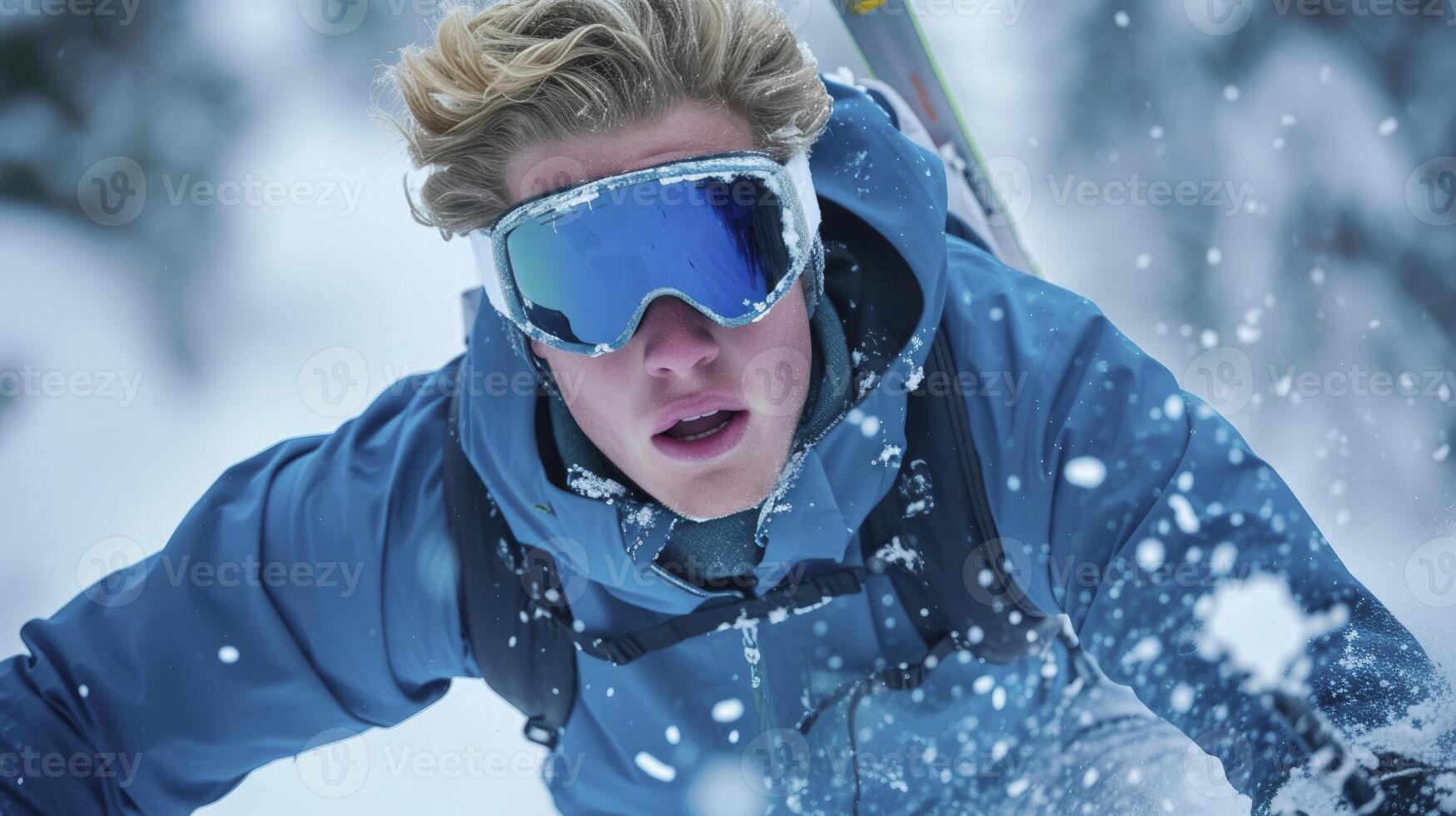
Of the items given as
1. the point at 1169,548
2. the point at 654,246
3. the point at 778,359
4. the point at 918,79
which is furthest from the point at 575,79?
the point at 918,79

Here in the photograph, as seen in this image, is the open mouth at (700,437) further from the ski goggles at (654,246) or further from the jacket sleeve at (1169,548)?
the jacket sleeve at (1169,548)

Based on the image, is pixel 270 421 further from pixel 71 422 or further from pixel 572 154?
pixel 572 154

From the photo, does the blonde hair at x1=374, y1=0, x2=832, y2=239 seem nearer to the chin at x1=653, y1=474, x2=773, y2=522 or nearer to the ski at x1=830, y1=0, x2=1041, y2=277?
the chin at x1=653, y1=474, x2=773, y2=522

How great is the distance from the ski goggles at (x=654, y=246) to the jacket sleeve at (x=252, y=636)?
0.55 m

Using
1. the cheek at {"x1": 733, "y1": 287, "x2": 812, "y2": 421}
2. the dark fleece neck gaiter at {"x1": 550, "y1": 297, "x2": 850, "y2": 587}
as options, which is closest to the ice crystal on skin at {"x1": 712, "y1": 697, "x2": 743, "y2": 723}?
the dark fleece neck gaiter at {"x1": 550, "y1": 297, "x2": 850, "y2": 587}

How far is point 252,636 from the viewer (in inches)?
83.7

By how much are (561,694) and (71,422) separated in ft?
12.5

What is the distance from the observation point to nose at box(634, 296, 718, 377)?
180 centimetres

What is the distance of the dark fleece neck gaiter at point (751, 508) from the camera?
195 cm

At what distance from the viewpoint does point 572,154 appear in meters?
1.83

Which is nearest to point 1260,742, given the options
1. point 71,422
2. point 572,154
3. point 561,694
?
point 561,694

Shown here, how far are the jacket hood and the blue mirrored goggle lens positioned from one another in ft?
0.72

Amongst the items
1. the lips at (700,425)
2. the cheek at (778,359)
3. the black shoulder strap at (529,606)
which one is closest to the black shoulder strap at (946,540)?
the black shoulder strap at (529,606)

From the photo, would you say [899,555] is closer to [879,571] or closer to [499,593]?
[879,571]
